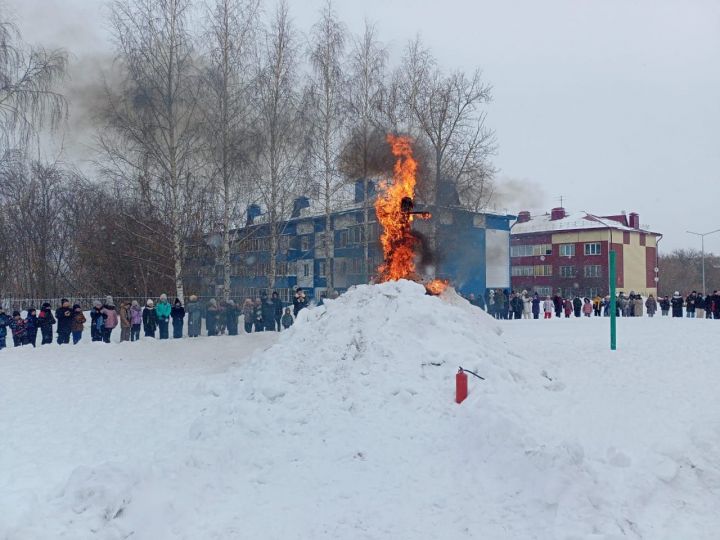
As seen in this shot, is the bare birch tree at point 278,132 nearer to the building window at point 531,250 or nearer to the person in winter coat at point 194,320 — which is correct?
the person in winter coat at point 194,320

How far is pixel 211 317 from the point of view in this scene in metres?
19.0

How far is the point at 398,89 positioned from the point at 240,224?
30.6 feet

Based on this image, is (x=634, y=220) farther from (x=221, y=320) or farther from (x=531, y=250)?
(x=221, y=320)

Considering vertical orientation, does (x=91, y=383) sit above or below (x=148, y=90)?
below

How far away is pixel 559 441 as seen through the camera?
707 centimetres

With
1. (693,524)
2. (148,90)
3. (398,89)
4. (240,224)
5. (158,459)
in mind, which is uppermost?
(398,89)

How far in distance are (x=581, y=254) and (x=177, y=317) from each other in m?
49.3

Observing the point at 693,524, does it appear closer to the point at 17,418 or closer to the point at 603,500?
the point at 603,500

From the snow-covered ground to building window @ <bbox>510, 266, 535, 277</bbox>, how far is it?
53.4 meters

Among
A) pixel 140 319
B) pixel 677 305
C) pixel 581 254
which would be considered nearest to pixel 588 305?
pixel 677 305

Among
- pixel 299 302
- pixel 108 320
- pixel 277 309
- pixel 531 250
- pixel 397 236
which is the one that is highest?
pixel 531 250

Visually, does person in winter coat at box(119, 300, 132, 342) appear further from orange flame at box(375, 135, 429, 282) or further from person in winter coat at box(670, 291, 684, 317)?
person in winter coat at box(670, 291, 684, 317)

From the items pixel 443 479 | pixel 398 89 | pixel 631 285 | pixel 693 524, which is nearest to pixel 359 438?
pixel 443 479

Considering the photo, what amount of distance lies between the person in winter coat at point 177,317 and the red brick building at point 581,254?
46.6m
